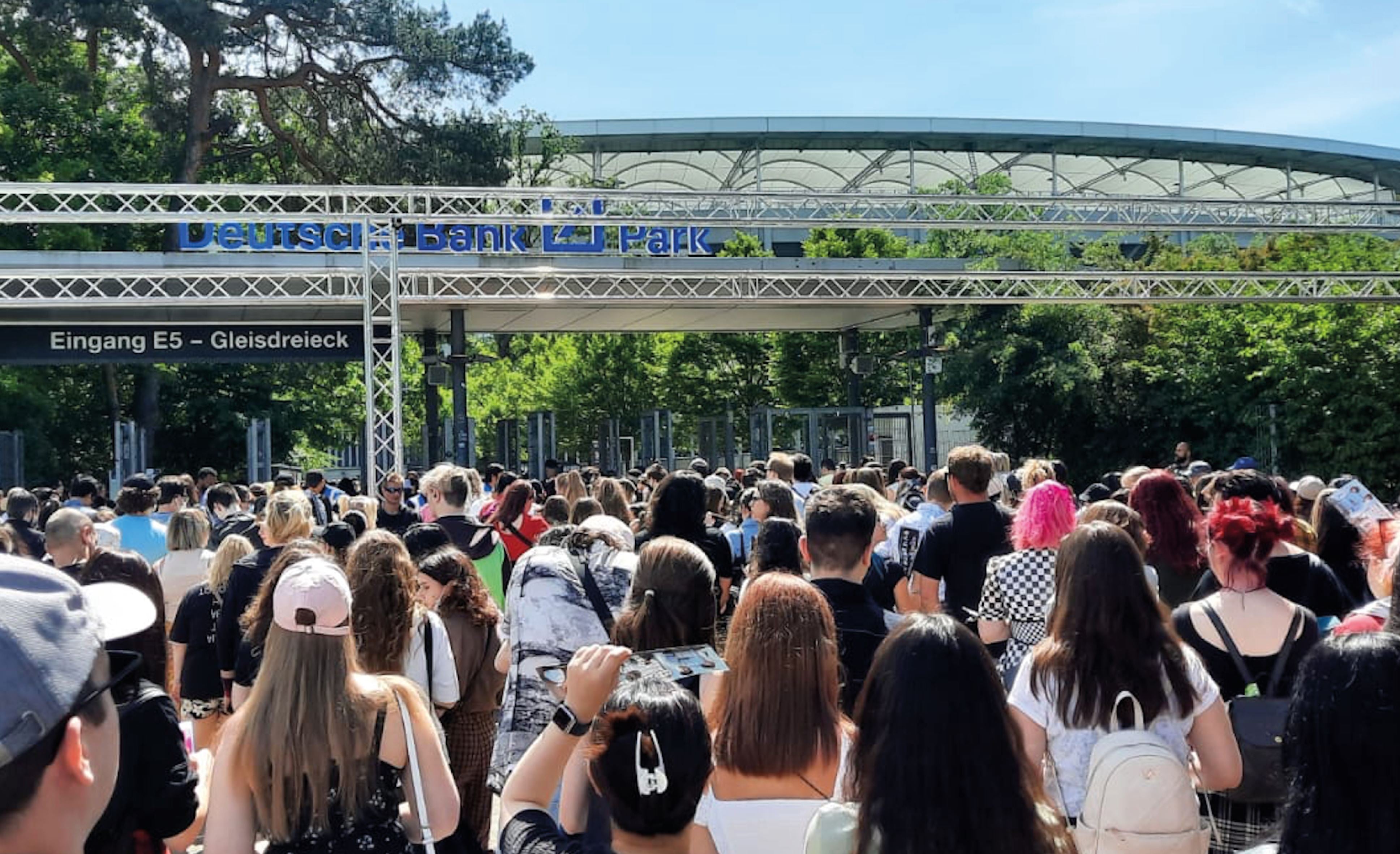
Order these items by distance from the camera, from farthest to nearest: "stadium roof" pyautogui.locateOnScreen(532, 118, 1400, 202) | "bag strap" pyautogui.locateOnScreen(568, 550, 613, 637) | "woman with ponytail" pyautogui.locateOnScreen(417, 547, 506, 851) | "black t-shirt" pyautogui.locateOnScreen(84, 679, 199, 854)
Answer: "stadium roof" pyautogui.locateOnScreen(532, 118, 1400, 202) → "woman with ponytail" pyautogui.locateOnScreen(417, 547, 506, 851) → "bag strap" pyautogui.locateOnScreen(568, 550, 613, 637) → "black t-shirt" pyautogui.locateOnScreen(84, 679, 199, 854)

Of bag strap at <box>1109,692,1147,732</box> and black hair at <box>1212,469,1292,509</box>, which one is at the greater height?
black hair at <box>1212,469,1292,509</box>

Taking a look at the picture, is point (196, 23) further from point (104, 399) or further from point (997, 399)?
point (997, 399)

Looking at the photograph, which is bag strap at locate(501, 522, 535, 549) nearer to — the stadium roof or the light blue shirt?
the light blue shirt

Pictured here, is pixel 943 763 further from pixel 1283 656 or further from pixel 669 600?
pixel 1283 656

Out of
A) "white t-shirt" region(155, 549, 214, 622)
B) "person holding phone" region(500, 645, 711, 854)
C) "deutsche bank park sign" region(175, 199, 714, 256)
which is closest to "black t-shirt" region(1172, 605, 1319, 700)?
"person holding phone" region(500, 645, 711, 854)

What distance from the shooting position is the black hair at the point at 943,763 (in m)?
2.43

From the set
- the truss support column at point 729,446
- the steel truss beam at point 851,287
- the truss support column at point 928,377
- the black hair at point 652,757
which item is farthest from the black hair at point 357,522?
the truss support column at point 729,446

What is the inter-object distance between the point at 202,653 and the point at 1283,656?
5.18m

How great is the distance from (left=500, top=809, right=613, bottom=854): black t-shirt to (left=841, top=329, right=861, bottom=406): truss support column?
2532 centimetres

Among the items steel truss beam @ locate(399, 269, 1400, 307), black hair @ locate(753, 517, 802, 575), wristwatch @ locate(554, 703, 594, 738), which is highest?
steel truss beam @ locate(399, 269, 1400, 307)

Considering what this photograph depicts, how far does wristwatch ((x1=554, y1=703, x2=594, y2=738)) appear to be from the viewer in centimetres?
272

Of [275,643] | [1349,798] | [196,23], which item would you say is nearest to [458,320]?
[196,23]

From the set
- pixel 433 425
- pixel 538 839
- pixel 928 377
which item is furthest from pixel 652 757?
pixel 928 377

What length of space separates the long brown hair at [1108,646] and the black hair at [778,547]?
1.35 metres
